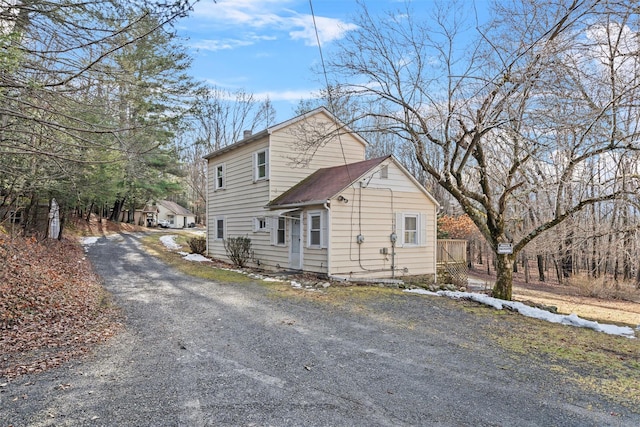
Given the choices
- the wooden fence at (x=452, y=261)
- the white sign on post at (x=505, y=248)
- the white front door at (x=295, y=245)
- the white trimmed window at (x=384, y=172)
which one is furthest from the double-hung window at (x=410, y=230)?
the white sign on post at (x=505, y=248)

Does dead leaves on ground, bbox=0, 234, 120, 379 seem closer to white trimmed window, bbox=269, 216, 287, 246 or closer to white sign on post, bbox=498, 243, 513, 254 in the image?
white trimmed window, bbox=269, 216, 287, 246

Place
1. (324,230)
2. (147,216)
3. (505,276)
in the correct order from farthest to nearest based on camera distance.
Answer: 1. (147,216)
2. (324,230)
3. (505,276)

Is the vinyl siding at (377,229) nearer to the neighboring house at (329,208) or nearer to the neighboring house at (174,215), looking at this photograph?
the neighboring house at (329,208)

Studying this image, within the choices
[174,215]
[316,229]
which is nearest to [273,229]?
[316,229]

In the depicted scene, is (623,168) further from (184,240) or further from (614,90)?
(184,240)

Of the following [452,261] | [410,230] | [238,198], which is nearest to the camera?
[410,230]

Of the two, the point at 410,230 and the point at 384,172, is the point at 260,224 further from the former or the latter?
the point at 410,230

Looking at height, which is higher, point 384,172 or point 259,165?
point 259,165

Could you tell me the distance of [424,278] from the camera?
13383 millimetres

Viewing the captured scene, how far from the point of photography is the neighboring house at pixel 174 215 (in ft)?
172

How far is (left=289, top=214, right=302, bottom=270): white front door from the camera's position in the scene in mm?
12956

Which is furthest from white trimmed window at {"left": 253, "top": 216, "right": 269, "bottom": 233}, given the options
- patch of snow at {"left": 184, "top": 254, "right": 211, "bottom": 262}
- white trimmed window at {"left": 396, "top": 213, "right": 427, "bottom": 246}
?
white trimmed window at {"left": 396, "top": 213, "right": 427, "bottom": 246}

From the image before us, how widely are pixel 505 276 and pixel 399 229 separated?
11.9 feet

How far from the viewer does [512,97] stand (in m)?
7.69
